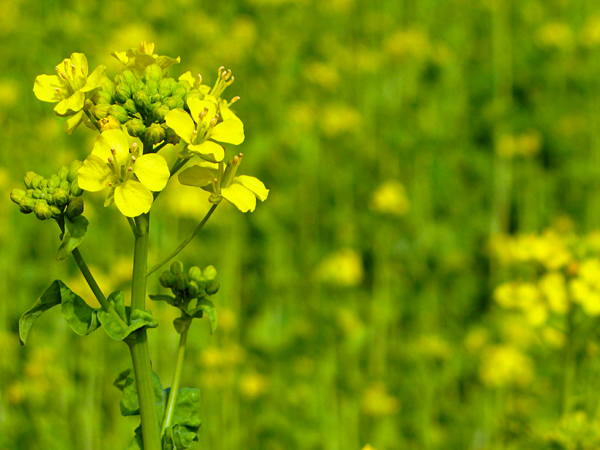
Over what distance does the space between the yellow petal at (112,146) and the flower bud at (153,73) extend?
0.31 feet

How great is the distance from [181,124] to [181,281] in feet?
0.68

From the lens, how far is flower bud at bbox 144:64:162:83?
0.79 meters

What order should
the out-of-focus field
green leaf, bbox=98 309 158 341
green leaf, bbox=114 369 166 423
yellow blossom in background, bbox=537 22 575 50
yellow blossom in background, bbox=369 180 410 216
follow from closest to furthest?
green leaf, bbox=98 309 158 341, green leaf, bbox=114 369 166 423, the out-of-focus field, yellow blossom in background, bbox=369 180 410 216, yellow blossom in background, bbox=537 22 575 50

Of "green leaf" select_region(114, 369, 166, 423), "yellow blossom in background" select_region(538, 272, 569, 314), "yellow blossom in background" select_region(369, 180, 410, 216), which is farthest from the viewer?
"yellow blossom in background" select_region(369, 180, 410, 216)

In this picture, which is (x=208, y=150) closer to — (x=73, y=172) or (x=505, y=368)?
(x=73, y=172)

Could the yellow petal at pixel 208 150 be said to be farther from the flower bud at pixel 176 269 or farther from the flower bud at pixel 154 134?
the flower bud at pixel 176 269

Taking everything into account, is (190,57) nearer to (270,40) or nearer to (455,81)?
(270,40)

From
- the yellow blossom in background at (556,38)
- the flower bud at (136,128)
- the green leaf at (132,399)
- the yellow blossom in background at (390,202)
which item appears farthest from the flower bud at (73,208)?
the yellow blossom in background at (556,38)

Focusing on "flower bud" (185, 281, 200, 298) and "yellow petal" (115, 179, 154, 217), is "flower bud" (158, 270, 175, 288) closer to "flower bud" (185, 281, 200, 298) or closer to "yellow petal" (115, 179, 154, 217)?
"flower bud" (185, 281, 200, 298)

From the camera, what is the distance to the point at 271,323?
241cm

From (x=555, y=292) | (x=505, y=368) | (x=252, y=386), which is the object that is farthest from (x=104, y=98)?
(x=505, y=368)

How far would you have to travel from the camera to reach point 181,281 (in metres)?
0.81

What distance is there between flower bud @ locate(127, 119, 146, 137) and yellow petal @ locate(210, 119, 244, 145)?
9 cm

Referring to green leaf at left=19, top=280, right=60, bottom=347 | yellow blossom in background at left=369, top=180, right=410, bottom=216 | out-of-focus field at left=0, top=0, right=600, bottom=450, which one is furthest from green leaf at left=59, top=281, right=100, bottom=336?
yellow blossom in background at left=369, top=180, right=410, bottom=216
